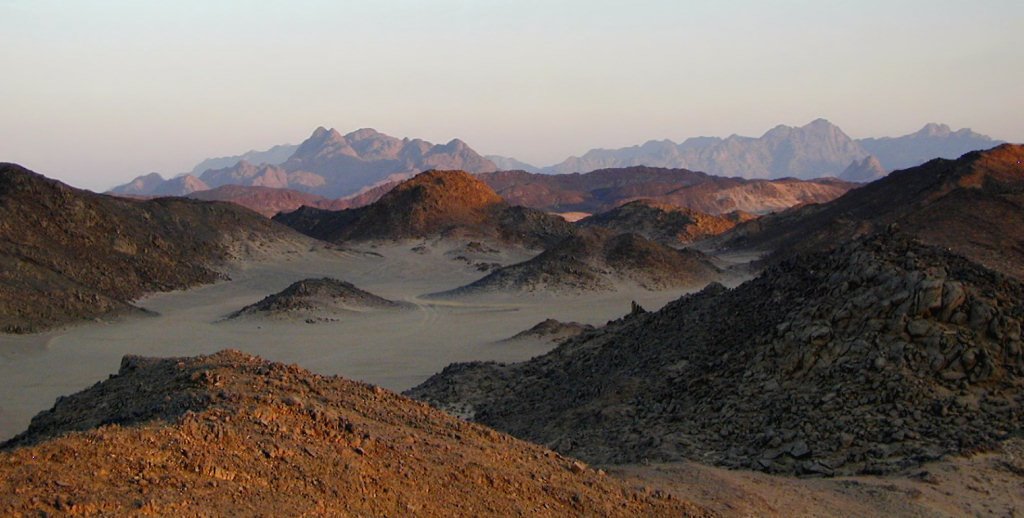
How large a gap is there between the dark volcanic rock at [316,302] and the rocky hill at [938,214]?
797 inches

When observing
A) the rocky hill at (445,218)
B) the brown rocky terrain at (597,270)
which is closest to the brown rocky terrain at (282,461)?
the brown rocky terrain at (597,270)

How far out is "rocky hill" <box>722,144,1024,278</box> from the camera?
33.5 meters

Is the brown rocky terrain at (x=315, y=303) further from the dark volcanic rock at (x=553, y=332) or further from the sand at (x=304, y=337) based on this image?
the dark volcanic rock at (x=553, y=332)

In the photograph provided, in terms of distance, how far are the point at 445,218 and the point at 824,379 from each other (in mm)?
46044

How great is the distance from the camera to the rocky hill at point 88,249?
2735 centimetres

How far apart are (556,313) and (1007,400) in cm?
2073

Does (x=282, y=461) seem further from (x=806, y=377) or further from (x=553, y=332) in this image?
(x=553, y=332)

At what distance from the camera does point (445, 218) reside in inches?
2226

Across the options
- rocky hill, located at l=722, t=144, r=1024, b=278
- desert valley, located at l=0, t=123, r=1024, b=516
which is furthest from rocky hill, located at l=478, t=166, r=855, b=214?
desert valley, located at l=0, t=123, r=1024, b=516

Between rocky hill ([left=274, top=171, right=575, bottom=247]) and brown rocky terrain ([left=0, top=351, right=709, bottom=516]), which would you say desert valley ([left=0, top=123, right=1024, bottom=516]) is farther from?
rocky hill ([left=274, top=171, right=575, bottom=247])

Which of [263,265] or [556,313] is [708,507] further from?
[263,265]

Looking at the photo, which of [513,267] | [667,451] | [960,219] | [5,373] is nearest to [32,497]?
[667,451]

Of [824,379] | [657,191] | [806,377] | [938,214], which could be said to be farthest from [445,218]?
[657,191]

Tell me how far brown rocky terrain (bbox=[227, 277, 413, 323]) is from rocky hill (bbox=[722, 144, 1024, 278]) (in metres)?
20.2
